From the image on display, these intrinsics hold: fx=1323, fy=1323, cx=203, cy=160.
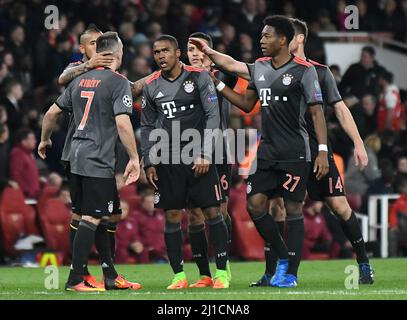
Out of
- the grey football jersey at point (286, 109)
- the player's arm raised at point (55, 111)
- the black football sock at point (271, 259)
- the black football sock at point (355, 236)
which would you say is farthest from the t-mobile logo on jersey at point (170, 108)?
the black football sock at point (355, 236)

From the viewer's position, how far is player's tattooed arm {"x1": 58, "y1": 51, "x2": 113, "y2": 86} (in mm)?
11388

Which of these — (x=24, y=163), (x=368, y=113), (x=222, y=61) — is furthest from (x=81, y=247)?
(x=368, y=113)

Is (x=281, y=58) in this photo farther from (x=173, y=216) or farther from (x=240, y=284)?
(x=240, y=284)

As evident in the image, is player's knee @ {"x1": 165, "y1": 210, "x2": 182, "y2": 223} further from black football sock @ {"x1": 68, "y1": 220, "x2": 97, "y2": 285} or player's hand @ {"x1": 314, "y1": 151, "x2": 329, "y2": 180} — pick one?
player's hand @ {"x1": 314, "y1": 151, "x2": 329, "y2": 180}

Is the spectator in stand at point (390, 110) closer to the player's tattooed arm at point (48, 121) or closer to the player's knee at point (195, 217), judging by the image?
the player's knee at point (195, 217)

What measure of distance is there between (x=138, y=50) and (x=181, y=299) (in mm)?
9587

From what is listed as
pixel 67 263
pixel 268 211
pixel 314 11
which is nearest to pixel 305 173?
pixel 268 211

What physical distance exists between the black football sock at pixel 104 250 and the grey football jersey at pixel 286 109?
1.57 metres

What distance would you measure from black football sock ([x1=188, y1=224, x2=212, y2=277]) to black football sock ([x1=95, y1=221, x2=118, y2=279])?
0.80 meters

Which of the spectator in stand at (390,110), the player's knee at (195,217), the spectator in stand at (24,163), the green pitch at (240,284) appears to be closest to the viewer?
the green pitch at (240,284)

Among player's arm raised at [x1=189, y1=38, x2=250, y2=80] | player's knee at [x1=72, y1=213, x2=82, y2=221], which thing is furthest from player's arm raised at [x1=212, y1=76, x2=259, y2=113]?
player's knee at [x1=72, y1=213, x2=82, y2=221]

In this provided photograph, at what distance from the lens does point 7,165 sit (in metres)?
17.6

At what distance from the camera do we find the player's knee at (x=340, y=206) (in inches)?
483

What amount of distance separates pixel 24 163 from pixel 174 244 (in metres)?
5.96
